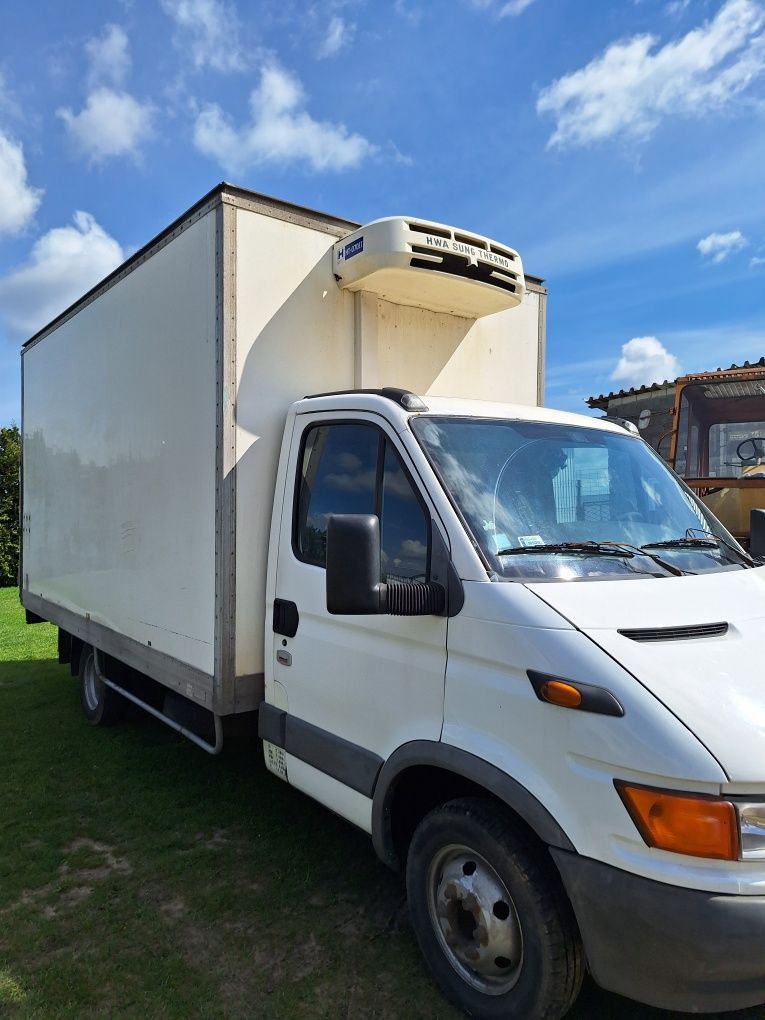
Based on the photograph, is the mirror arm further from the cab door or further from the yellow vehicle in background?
the yellow vehicle in background

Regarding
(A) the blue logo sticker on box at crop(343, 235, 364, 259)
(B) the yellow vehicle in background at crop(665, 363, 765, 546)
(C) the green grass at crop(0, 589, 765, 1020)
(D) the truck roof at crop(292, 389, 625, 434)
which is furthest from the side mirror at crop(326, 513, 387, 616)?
(B) the yellow vehicle in background at crop(665, 363, 765, 546)

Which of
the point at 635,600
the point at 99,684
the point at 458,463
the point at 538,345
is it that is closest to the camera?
the point at 635,600

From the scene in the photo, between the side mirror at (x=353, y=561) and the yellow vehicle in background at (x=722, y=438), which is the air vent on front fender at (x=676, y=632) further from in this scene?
the yellow vehicle in background at (x=722, y=438)

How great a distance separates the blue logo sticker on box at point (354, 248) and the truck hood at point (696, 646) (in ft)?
7.23

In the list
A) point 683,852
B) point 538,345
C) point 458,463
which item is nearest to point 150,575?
point 458,463

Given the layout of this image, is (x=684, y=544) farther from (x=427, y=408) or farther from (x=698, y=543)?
(x=427, y=408)

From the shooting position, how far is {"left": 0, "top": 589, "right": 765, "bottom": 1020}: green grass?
2.83 meters

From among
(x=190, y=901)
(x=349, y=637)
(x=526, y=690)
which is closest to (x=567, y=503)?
(x=526, y=690)

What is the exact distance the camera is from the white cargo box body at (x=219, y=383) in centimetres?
371

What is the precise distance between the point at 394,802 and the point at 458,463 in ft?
4.58

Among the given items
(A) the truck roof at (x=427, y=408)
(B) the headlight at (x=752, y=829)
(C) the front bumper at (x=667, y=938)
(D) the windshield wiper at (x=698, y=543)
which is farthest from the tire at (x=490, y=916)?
(A) the truck roof at (x=427, y=408)

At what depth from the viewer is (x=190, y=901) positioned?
138 inches

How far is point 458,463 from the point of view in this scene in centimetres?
296

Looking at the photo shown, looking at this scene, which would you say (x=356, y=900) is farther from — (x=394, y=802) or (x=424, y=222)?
(x=424, y=222)
